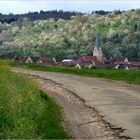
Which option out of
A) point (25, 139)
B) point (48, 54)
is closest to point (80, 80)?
point (25, 139)

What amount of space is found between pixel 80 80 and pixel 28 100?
27930mm

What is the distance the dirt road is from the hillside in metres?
46.0

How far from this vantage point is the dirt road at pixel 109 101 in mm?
27606

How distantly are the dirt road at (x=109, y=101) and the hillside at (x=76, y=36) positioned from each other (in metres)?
46.0

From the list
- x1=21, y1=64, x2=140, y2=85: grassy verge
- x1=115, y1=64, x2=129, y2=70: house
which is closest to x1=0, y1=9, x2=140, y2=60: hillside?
x1=115, y1=64, x2=129, y2=70: house

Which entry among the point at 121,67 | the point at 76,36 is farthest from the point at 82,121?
the point at 76,36

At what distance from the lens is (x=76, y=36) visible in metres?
143

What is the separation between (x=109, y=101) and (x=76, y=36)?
4164 inches

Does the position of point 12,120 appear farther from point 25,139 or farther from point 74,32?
point 74,32

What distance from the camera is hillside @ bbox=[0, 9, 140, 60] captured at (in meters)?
110

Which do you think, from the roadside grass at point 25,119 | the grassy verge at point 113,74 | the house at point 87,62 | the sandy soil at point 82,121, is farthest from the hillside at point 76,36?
the roadside grass at point 25,119

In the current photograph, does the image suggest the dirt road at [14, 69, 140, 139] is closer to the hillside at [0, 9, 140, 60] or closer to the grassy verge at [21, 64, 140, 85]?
the grassy verge at [21, 64, 140, 85]

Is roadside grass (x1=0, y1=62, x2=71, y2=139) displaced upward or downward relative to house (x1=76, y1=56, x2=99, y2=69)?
upward

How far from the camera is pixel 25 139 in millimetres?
20781
